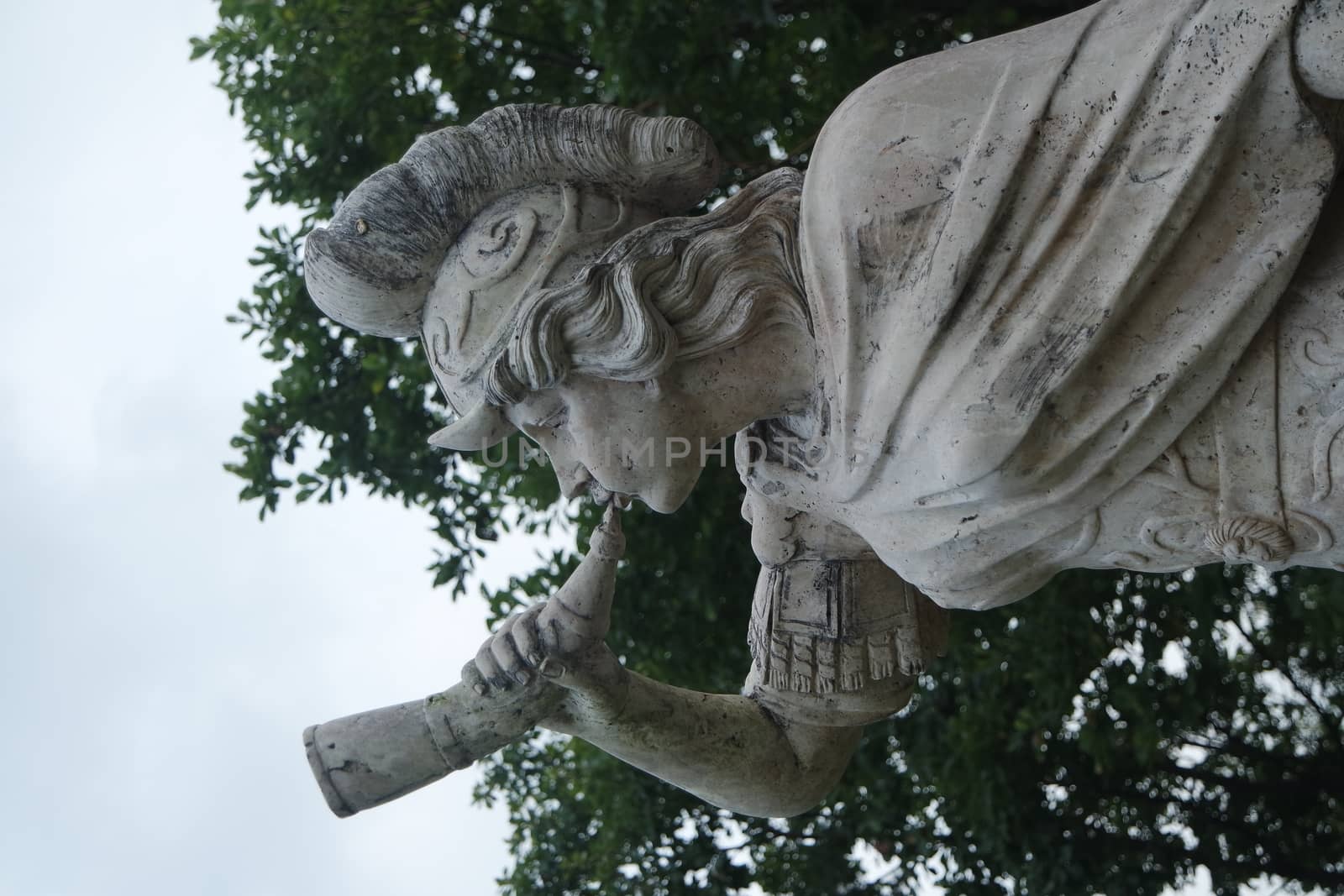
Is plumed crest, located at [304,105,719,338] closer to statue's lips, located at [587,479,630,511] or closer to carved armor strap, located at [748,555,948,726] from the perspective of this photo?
statue's lips, located at [587,479,630,511]

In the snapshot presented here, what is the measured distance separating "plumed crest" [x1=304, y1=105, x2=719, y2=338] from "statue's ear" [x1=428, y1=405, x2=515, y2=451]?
257mm

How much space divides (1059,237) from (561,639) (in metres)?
1.11

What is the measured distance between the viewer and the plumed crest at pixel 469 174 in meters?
2.51

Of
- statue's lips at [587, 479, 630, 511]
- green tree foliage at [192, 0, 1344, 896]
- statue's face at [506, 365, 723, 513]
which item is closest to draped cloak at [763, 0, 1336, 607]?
statue's face at [506, 365, 723, 513]

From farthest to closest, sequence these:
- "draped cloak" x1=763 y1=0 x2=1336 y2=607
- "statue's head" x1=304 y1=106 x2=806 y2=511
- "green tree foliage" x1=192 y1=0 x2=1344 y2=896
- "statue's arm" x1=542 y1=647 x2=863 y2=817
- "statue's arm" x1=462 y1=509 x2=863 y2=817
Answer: "green tree foliage" x1=192 y1=0 x2=1344 y2=896 < "statue's arm" x1=542 y1=647 x2=863 y2=817 < "statue's arm" x1=462 y1=509 x2=863 y2=817 < "statue's head" x1=304 y1=106 x2=806 y2=511 < "draped cloak" x1=763 y1=0 x2=1336 y2=607

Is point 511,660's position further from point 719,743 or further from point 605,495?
point 719,743

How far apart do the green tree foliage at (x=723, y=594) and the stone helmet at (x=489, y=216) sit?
208 centimetres

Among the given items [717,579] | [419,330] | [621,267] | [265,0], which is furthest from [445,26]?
[621,267]

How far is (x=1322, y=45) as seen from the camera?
6.47 ft

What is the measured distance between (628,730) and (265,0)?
126 inches

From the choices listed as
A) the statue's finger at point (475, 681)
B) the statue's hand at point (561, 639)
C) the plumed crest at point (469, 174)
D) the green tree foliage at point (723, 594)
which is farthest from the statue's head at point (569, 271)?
the green tree foliage at point (723, 594)

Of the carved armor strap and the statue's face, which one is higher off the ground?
the statue's face

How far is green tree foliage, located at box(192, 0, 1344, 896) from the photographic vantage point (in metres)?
4.84

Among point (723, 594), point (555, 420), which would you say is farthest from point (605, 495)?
point (723, 594)
